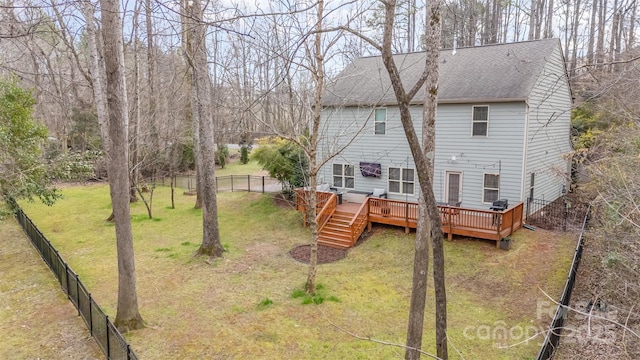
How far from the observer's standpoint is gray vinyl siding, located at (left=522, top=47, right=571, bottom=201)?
14.4 meters

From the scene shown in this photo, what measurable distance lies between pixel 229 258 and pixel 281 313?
421 cm

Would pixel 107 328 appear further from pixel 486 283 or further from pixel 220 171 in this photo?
pixel 220 171

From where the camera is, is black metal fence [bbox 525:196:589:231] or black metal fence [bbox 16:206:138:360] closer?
black metal fence [bbox 16:206:138:360]

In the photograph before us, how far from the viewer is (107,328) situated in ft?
22.7

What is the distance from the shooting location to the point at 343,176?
18.1m

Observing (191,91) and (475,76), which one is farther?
(191,91)

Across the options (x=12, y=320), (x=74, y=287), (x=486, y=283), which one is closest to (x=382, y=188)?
(x=486, y=283)

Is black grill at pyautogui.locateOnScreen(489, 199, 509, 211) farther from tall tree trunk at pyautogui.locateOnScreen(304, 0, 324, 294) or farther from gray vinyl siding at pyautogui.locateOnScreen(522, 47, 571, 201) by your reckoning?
tall tree trunk at pyautogui.locateOnScreen(304, 0, 324, 294)

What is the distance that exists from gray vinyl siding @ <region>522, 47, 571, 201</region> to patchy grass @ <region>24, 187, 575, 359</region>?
3319 mm

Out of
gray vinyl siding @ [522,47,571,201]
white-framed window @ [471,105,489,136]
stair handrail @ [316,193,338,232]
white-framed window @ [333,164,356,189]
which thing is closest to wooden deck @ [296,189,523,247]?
stair handrail @ [316,193,338,232]

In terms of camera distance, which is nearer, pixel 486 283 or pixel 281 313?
pixel 281 313

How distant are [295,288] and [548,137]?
41.3 ft

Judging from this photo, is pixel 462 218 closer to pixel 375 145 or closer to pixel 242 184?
pixel 375 145

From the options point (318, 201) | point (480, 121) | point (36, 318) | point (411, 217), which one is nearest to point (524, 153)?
point (480, 121)
